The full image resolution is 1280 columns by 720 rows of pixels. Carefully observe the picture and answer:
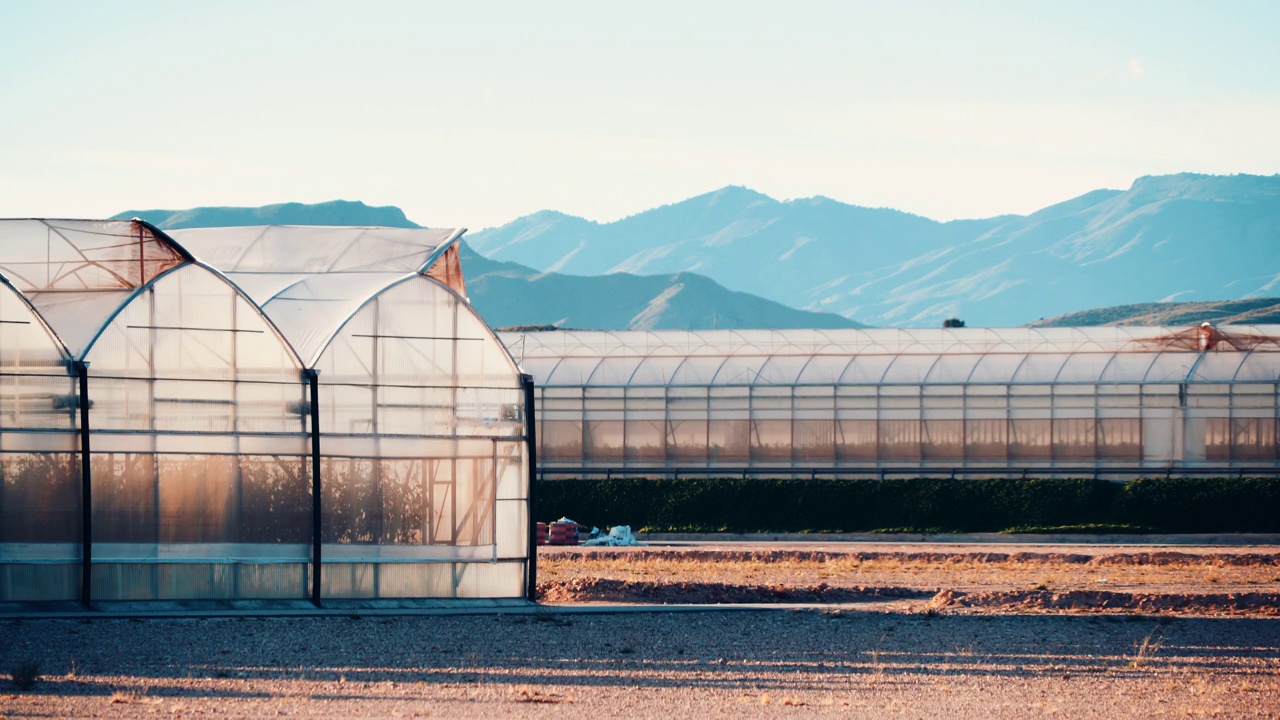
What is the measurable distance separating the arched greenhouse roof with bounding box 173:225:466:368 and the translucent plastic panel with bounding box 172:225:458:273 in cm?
2

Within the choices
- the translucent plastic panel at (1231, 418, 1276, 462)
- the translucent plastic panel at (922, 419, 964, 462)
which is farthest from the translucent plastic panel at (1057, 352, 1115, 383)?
the translucent plastic panel at (1231, 418, 1276, 462)

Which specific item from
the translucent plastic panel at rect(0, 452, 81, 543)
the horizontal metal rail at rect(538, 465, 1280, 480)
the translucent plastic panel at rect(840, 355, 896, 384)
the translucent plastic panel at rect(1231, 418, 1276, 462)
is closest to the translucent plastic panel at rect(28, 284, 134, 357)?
the translucent plastic panel at rect(0, 452, 81, 543)

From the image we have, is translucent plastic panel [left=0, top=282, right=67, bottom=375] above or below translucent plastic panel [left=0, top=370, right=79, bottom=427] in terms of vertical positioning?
above

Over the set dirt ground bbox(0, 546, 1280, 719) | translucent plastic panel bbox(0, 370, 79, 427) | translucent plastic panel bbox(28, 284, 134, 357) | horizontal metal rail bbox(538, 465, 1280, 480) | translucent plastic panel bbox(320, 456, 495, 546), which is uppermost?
translucent plastic panel bbox(28, 284, 134, 357)

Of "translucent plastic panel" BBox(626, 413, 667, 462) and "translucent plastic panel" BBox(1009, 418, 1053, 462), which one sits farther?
"translucent plastic panel" BBox(626, 413, 667, 462)

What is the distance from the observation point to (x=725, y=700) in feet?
62.2

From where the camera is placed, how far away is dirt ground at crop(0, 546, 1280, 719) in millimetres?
18406

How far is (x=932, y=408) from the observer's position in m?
48.5

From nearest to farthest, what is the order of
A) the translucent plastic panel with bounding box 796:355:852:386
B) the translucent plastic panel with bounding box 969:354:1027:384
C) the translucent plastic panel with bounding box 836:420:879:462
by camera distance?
the translucent plastic panel with bounding box 836:420:879:462
the translucent plastic panel with bounding box 969:354:1027:384
the translucent plastic panel with bounding box 796:355:852:386

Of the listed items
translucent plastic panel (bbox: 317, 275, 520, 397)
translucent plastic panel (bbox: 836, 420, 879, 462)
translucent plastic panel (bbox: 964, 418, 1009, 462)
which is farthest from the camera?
translucent plastic panel (bbox: 836, 420, 879, 462)

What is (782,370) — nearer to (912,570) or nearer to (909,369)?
(909,369)

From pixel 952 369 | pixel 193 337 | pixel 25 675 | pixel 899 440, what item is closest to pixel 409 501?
pixel 193 337

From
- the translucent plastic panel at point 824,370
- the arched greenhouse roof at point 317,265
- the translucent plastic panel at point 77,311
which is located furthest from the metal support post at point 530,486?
the translucent plastic panel at point 824,370

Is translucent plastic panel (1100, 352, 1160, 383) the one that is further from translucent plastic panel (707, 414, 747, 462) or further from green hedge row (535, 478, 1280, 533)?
translucent plastic panel (707, 414, 747, 462)
